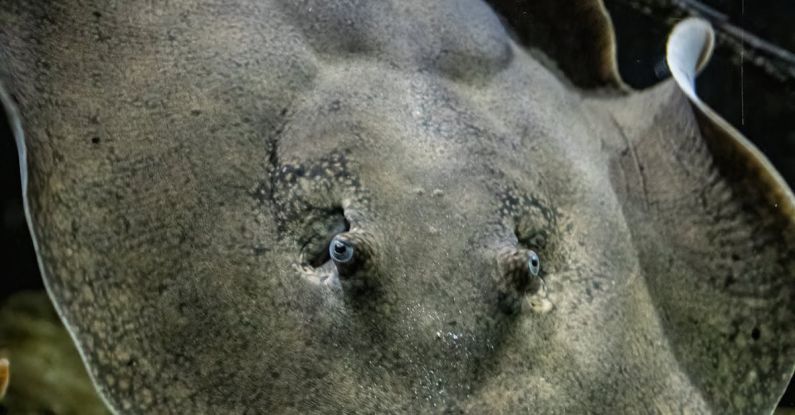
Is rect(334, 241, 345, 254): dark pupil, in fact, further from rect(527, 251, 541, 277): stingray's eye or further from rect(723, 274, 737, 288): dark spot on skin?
rect(723, 274, 737, 288): dark spot on skin

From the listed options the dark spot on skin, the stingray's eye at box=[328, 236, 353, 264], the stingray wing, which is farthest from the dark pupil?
the dark spot on skin

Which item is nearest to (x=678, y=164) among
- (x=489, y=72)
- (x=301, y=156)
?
(x=489, y=72)

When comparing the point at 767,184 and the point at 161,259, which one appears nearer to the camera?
the point at 161,259

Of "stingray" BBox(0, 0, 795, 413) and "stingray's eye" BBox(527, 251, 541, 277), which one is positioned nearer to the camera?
"stingray" BBox(0, 0, 795, 413)

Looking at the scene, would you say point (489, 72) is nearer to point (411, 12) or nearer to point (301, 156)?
point (411, 12)

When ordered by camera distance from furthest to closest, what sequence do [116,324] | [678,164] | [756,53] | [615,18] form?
[615,18] < [756,53] < [678,164] < [116,324]

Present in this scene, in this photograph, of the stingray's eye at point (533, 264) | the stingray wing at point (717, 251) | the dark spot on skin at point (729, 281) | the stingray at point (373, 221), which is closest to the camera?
the stingray at point (373, 221)

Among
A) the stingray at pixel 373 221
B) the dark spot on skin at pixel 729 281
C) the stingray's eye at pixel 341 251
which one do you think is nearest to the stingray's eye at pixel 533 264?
the stingray at pixel 373 221

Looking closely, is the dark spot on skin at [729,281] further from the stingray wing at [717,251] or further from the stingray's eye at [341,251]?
the stingray's eye at [341,251]

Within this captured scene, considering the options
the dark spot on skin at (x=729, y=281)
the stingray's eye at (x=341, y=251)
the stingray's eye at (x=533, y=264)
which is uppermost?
the stingray's eye at (x=341, y=251)
